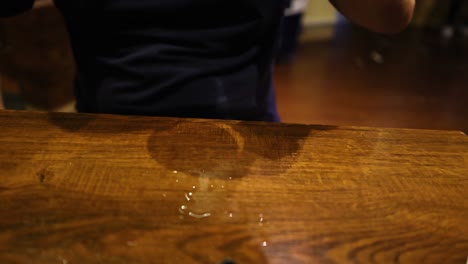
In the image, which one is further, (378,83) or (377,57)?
(377,57)

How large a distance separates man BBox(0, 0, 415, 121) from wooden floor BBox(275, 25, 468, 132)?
3.66ft

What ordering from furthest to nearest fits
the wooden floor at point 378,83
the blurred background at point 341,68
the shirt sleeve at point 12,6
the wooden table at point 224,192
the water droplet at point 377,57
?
the water droplet at point 377,57 < the wooden floor at point 378,83 < the blurred background at point 341,68 < the shirt sleeve at point 12,6 < the wooden table at point 224,192

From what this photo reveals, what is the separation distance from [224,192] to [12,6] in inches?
17.0

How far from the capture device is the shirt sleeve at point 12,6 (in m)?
0.51

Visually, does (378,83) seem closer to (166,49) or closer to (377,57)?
(377,57)

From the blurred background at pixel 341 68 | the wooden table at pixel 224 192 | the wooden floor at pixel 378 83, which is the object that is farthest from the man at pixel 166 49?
the wooden floor at pixel 378 83

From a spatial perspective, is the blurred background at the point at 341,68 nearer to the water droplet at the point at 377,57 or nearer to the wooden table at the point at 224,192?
the water droplet at the point at 377,57

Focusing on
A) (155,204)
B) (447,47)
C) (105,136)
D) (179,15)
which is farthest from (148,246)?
(447,47)

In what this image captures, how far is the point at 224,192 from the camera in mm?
343

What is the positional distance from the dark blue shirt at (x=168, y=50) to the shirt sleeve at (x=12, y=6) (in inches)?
1.9

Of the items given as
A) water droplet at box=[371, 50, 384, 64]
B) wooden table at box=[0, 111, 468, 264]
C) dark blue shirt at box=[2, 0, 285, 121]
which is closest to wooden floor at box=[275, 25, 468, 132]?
water droplet at box=[371, 50, 384, 64]

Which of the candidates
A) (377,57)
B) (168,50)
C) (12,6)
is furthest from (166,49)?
(377,57)

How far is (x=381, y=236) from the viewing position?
1.02 feet

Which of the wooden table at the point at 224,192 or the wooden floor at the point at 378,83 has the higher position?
the wooden table at the point at 224,192
